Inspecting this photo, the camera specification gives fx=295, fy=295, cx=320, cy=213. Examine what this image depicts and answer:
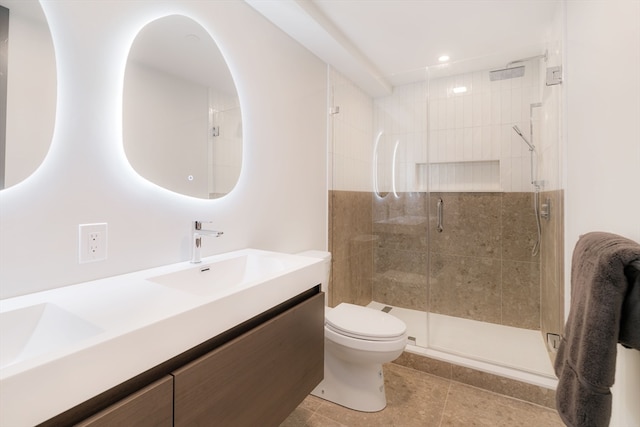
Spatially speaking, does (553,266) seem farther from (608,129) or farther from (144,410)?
(144,410)

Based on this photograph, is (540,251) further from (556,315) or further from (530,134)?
(530,134)

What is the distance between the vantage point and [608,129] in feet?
3.52

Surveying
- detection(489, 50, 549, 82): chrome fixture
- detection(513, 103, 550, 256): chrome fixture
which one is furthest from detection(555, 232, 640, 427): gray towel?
detection(489, 50, 549, 82): chrome fixture

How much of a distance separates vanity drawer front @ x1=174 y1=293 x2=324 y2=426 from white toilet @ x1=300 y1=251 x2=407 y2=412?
0.35 m

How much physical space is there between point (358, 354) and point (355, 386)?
0.83 ft

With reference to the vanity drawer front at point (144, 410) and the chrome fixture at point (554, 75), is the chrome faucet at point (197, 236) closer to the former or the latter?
the vanity drawer front at point (144, 410)

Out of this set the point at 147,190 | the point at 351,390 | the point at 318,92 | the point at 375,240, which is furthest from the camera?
the point at 375,240

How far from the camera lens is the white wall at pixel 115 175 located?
92cm

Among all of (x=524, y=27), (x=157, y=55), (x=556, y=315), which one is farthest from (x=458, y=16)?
(x=556, y=315)

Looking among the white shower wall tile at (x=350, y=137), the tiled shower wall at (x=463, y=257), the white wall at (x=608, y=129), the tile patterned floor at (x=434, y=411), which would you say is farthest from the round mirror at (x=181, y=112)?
the tiled shower wall at (x=463, y=257)

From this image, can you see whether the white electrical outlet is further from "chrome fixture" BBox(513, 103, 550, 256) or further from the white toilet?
"chrome fixture" BBox(513, 103, 550, 256)

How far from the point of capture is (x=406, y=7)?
72.0 inches

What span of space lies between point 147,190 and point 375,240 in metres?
2.22

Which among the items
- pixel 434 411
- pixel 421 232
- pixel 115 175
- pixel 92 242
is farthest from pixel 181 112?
pixel 421 232
